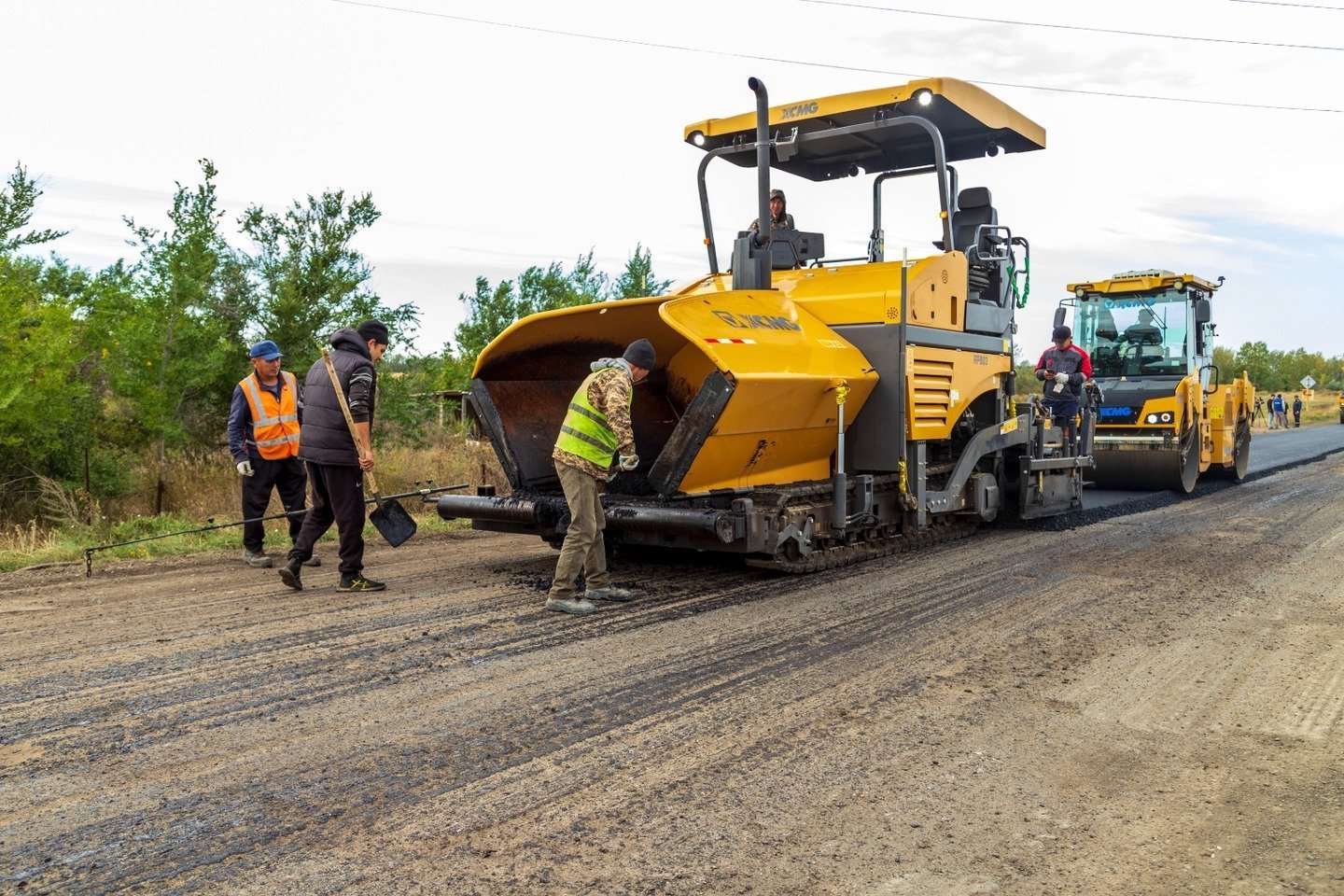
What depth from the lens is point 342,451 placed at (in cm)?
630

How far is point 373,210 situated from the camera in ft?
39.2

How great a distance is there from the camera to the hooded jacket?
20.6ft

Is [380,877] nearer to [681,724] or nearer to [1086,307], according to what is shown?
[681,724]

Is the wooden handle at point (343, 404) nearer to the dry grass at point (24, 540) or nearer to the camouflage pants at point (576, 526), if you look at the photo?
the camouflage pants at point (576, 526)

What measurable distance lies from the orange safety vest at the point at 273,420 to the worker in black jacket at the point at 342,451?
4.16ft

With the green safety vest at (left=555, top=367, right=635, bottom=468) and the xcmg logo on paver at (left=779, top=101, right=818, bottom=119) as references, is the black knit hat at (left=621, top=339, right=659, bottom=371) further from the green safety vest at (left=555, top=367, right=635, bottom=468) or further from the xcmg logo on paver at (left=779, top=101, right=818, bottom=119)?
the xcmg logo on paver at (left=779, top=101, right=818, bottom=119)

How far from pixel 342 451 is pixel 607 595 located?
1872 millimetres

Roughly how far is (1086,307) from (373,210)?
933cm

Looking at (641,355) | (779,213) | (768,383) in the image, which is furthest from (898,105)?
(641,355)

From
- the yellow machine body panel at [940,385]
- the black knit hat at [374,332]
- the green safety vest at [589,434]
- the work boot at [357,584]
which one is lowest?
the work boot at [357,584]

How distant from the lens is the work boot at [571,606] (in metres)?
5.70

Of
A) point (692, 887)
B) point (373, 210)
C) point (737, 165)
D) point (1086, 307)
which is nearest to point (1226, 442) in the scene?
point (1086, 307)

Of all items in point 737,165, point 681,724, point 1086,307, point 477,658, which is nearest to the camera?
point 681,724

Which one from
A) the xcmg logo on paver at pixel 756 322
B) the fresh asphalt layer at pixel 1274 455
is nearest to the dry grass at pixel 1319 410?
the fresh asphalt layer at pixel 1274 455
